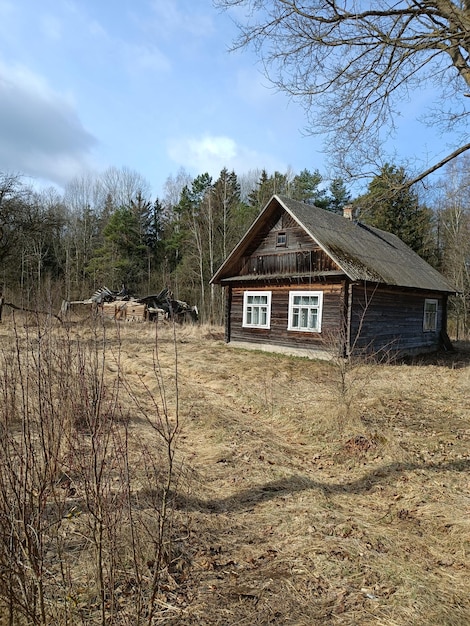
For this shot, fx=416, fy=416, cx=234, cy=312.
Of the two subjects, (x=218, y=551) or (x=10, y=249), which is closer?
(x=218, y=551)

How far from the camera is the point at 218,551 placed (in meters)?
3.56

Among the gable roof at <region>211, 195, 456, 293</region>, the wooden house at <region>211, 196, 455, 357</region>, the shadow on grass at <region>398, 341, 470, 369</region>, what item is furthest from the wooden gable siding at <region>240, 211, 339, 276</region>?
the shadow on grass at <region>398, 341, 470, 369</region>

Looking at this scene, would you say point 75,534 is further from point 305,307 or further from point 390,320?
point 390,320

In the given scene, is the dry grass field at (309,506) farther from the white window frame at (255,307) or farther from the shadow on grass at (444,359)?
the white window frame at (255,307)

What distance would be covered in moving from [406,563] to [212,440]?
139 inches

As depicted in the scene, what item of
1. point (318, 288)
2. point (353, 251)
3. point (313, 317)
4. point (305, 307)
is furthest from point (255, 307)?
point (353, 251)

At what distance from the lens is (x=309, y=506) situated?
4.47 m

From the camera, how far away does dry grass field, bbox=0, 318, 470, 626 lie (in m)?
2.94

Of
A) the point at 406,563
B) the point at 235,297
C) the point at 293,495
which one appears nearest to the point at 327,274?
the point at 235,297

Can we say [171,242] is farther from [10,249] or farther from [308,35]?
[308,35]

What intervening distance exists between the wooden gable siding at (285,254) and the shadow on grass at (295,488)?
9.25 metres

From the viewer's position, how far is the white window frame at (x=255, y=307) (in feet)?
54.0

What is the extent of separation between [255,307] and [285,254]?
101 inches

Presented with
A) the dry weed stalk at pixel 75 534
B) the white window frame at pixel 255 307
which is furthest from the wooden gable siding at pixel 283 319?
the dry weed stalk at pixel 75 534
